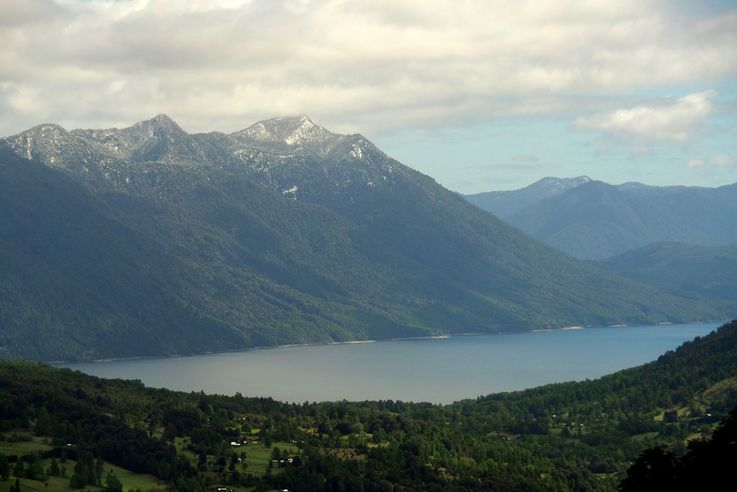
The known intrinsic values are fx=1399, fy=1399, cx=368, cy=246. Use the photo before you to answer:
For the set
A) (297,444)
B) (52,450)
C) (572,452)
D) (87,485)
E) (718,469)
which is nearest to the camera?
(718,469)

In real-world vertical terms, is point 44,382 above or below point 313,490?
above

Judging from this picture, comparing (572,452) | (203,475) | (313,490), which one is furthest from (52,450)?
(572,452)

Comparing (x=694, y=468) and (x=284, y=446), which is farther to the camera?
(x=284, y=446)

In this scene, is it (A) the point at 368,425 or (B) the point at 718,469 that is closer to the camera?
(B) the point at 718,469

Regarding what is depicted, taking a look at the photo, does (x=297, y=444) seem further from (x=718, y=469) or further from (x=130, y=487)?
(x=718, y=469)

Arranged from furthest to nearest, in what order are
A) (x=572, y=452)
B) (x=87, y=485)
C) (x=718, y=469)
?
(x=572, y=452) < (x=87, y=485) < (x=718, y=469)

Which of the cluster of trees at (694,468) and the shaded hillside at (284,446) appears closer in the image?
the cluster of trees at (694,468)

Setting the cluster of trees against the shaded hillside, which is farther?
the shaded hillside

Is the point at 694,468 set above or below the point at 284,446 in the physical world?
above

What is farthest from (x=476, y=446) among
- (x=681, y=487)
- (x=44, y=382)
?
(x=681, y=487)
